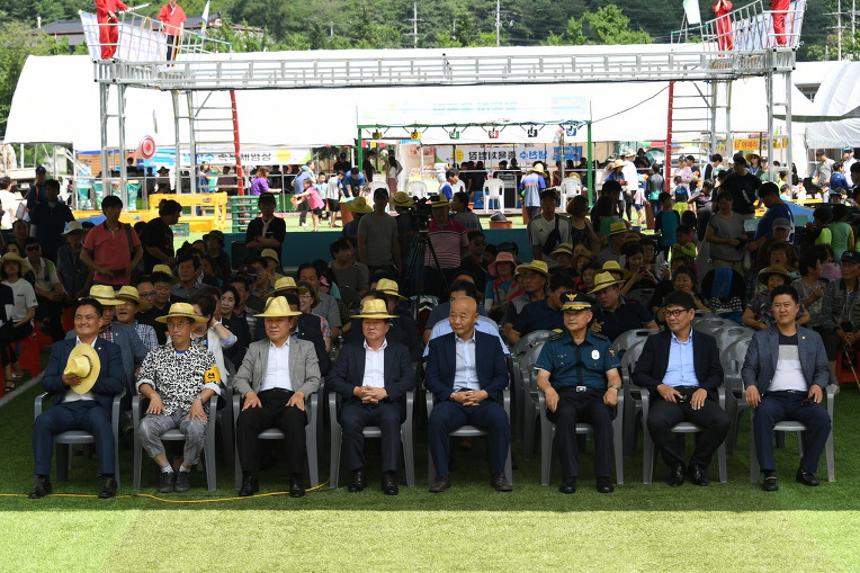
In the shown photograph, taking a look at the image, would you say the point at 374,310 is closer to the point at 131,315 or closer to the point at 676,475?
the point at 131,315

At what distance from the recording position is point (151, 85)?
64.2ft

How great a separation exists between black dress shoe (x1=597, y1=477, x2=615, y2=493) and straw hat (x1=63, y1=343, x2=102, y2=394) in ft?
10.1

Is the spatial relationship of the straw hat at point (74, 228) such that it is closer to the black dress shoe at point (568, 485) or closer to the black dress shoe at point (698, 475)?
the black dress shoe at point (568, 485)

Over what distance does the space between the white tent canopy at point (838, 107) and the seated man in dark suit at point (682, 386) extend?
554 inches

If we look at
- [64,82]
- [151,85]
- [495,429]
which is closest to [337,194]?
[64,82]

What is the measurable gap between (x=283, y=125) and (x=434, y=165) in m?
4.23

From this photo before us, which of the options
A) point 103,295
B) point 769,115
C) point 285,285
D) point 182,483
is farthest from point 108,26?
point 182,483

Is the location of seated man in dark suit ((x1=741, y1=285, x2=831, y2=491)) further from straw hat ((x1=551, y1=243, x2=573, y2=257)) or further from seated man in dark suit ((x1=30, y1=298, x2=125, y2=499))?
straw hat ((x1=551, y1=243, x2=573, y2=257))

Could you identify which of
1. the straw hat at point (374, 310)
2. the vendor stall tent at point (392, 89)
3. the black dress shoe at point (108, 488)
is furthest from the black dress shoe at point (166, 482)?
the vendor stall tent at point (392, 89)

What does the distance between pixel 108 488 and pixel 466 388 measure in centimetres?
224

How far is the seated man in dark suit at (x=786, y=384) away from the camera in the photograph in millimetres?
7902

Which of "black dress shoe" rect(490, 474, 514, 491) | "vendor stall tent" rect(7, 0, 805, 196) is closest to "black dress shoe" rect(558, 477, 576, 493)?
"black dress shoe" rect(490, 474, 514, 491)

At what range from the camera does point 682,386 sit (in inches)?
318

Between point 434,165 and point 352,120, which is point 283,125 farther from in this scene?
point 434,165
